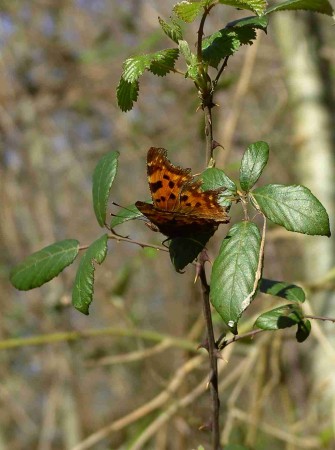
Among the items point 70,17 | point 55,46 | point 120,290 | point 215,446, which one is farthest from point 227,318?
point 70,17

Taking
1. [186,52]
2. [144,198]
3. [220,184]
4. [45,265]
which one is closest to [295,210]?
[220,184]

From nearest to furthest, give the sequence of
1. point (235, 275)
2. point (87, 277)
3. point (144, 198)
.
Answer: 1. point (235, 275)
2. point (87, 277)
3. point (144, 198)

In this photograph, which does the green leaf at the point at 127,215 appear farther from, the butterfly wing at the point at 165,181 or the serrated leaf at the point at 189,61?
the serrated leaf at the point at 189,61

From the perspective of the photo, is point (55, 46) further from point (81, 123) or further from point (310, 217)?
point (310, 217)

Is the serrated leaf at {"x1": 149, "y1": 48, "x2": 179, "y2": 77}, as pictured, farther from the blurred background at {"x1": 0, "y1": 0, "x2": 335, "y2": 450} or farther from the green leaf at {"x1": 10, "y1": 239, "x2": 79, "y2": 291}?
the blurred background at {"x1": 0, "y1": 0, "x2": 335, "y2": 450}

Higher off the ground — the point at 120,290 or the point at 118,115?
the point at 118,115

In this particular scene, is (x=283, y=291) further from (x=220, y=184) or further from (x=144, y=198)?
(x=144, y=198)
